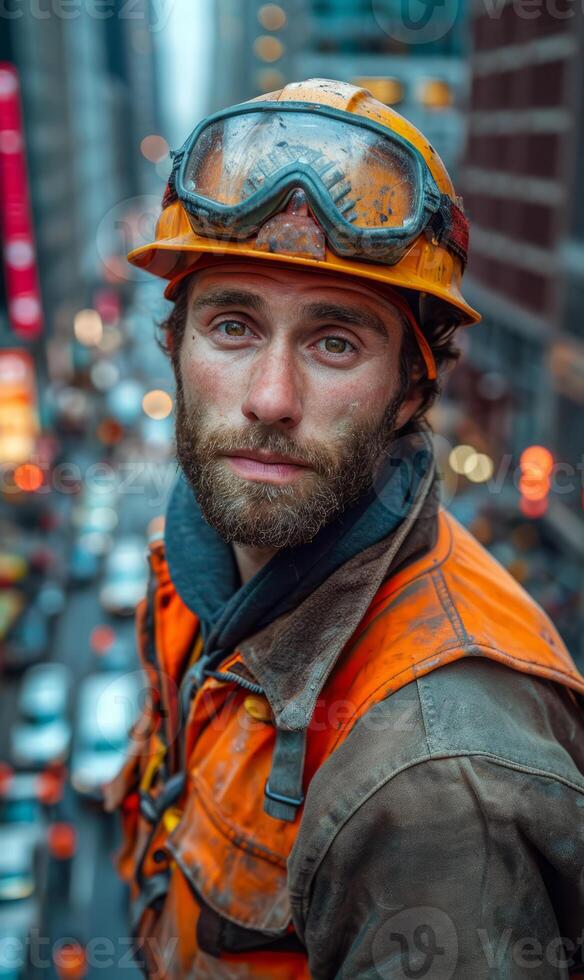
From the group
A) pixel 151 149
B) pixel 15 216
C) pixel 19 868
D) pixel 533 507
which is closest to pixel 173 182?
pixel 19 868

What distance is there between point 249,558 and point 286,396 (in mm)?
869

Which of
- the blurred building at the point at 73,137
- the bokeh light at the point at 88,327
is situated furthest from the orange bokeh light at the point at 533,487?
the bokeh light at the point at 88,327

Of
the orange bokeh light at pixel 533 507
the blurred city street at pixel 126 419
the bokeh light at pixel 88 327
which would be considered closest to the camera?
the blurred city street at pixel 126 419

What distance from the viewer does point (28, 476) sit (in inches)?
937

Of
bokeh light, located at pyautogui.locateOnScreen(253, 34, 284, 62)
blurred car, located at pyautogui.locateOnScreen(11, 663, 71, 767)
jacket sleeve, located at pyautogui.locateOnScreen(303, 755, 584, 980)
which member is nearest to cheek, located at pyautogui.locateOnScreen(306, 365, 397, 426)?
jacket sleeve, located at pyautogui.locateOnScreen(303, 755, 584, 980)

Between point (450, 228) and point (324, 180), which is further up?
point (324, 180)

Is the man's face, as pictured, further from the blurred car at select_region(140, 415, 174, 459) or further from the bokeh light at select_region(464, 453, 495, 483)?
the blurred car at select_region(140, 415, 174, 459)

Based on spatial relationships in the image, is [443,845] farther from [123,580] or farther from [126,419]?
[126,419]

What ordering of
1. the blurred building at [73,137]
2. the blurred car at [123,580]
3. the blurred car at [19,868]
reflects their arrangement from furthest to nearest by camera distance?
the blurred building at [73,137]
the blurred car at [123,580]
the blurred car at [19,868]

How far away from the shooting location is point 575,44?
24.0 m

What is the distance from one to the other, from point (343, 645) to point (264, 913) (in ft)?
3.09

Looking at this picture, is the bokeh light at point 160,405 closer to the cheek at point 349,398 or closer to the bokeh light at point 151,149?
the cheek at point 349,398

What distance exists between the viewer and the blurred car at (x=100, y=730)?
15.7m

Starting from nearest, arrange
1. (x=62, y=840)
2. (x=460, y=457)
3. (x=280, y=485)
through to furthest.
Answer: (x=280, y=485) < (x=62, y=840) < (x=460, y=457)
